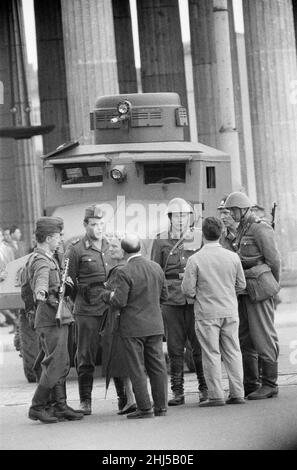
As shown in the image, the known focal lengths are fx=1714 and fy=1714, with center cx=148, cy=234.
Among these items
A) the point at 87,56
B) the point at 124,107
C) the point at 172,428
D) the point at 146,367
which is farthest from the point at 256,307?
the point at 87,56

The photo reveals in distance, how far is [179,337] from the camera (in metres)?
16.7

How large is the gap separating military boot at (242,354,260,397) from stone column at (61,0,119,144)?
13.5 metres

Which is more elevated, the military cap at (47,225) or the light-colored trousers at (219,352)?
the military cap at (47,225)

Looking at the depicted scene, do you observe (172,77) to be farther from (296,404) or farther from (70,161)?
(296,404)

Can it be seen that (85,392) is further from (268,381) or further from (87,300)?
(268,381)

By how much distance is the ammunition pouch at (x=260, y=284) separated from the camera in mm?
16516

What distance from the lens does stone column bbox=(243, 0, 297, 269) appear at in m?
33.5

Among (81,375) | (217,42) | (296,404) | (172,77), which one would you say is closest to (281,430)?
(296,404)

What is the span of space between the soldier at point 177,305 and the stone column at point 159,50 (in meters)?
23.4

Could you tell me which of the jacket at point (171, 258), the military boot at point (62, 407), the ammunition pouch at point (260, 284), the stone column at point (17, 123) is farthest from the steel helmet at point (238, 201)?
the stone column at point (17, 123)

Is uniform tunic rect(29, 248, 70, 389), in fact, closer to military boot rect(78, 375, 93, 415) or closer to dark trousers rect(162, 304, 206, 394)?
military boot rect(78, 375, 93, 415)

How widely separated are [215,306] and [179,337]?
0.79 m

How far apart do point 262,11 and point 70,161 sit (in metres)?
13.5

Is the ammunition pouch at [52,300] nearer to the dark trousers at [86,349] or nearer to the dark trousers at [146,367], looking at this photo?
the dark trousers at [146,367]
